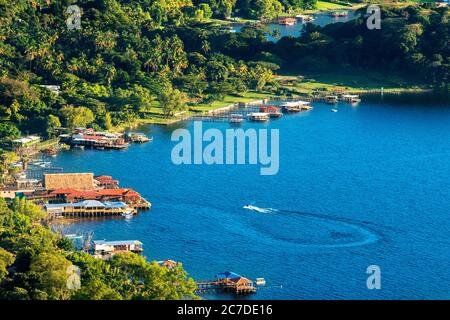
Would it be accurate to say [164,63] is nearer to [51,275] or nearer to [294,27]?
[294,27]

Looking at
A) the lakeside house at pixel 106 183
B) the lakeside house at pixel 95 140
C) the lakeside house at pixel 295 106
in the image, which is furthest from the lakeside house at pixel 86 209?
the lakeside house at pixel 295 106

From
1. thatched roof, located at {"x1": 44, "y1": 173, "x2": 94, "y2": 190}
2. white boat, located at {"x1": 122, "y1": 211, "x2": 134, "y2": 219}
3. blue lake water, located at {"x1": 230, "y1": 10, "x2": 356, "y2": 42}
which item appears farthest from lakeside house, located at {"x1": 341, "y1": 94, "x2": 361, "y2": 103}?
white boat, located at {"x1": 122, "y1": 211, "x2": 134, "y2": 219}

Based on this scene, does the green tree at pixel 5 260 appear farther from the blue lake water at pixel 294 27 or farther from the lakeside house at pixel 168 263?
the blue lake water at pixel 294 27

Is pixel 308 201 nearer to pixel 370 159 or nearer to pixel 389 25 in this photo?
pixel 370 159
